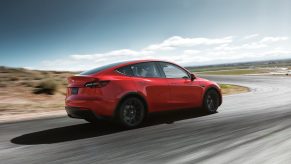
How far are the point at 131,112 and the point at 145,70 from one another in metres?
1.10

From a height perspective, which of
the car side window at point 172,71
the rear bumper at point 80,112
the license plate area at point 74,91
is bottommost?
the rear bumper at point 80,112

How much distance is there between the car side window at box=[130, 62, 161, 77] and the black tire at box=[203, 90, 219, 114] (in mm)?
1832

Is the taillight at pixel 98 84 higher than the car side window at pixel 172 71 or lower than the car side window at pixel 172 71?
lower

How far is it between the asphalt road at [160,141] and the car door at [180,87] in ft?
1.37

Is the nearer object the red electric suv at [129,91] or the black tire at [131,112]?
the red electric suv at [129,91]

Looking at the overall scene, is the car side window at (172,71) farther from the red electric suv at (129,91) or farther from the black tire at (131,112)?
the black tire at (131,112)

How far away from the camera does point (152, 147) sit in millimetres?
5793

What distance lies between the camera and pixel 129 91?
7.78m

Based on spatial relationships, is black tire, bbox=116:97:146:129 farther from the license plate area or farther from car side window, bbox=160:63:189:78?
car side window, bbox=160:63:189:78

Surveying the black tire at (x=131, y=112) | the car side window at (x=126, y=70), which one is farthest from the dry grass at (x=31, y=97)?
the black tire at (x=131, y=112)

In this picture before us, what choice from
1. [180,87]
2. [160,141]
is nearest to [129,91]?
[180,87]

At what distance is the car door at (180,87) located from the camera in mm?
8859

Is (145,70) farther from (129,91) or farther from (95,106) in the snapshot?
(95,106)

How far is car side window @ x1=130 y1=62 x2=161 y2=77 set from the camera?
8.29 m
